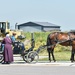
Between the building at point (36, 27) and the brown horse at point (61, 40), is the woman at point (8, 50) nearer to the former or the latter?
the brown horse at point (61, 40)

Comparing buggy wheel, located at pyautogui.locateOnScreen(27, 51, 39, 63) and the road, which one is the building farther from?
the road

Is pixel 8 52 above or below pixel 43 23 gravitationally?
below

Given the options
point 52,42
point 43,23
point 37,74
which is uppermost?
point 43,23

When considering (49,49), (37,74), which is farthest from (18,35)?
(37,74)

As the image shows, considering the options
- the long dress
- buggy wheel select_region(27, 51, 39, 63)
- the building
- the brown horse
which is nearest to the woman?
the long dress

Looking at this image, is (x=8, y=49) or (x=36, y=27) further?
(x=36, y=27)

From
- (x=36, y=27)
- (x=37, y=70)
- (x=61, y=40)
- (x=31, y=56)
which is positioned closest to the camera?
(x=37, y=70)

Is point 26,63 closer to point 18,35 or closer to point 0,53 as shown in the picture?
point 0,53

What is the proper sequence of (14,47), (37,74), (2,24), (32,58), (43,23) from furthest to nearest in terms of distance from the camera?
1. (43,23)
2. (2,24)
3. (14,47)
4. (32,58)
5. (37,74)

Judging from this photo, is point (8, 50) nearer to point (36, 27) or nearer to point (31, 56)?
point (31, 56)

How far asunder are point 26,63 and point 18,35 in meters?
12.6

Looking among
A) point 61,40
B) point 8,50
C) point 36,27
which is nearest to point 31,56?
point 8,50

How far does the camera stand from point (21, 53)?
78.9 ft

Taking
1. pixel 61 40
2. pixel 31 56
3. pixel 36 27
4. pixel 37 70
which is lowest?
pixel 37 70
